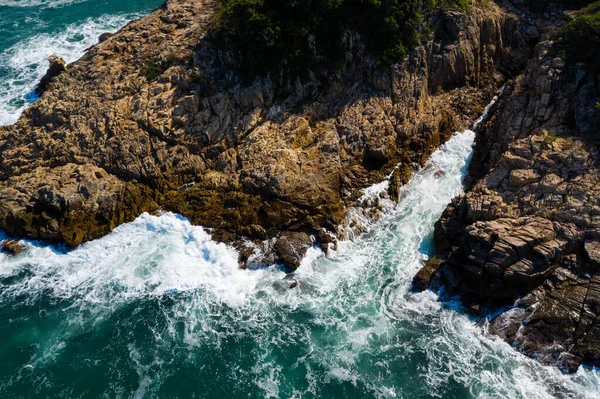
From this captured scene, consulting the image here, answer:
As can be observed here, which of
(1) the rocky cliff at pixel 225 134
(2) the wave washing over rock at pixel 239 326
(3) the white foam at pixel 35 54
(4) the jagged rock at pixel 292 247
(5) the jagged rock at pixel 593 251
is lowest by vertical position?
(2) the wave washing over rock at pixel 239 326

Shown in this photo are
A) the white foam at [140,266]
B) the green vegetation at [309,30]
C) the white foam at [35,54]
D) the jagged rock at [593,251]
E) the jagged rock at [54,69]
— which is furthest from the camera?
the white foam at [35,54]

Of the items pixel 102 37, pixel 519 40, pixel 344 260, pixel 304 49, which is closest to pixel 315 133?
pixel 304 49

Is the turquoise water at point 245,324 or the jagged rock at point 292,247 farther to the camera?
the jagged rock at point 292,247

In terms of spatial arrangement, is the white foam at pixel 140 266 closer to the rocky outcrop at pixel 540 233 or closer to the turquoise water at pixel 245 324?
the turquoise water at pixel 245 324

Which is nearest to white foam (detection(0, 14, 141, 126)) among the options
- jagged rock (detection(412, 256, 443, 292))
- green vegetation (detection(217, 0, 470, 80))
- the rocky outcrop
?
green vegetation (detection(217, 0, 470, 80))

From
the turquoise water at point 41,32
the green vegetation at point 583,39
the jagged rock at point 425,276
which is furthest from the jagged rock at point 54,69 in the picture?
the green vegetation at point 583,39

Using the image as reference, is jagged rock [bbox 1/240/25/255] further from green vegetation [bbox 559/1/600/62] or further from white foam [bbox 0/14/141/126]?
green vegetation [bbox 559/1/600/62]

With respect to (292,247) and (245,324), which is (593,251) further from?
(245,324)

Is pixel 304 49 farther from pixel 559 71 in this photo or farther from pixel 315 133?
pixel 559 71
